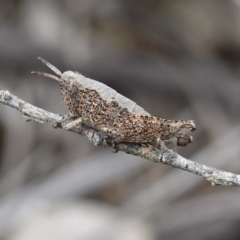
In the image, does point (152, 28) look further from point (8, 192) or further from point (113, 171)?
point (8, 192)

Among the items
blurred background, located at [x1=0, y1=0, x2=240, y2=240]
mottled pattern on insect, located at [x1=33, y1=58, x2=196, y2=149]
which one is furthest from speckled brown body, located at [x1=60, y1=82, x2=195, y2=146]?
blurred background, located at [x1=0, y1=0, x2=240, y2=240]

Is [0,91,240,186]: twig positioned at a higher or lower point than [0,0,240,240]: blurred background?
lower

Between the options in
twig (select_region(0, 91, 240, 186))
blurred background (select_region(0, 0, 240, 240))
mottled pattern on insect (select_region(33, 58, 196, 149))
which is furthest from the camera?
blurred background (select_region(0, 0, 240, 240))

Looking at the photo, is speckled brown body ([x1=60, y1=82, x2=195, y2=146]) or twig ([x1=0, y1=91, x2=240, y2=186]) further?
speckled brown body ([x1=60, y1=82, x2=195, y2=146])

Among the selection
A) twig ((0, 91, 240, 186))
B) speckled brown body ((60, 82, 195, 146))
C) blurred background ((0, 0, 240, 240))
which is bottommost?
twig ((0, 91, 240, 186))

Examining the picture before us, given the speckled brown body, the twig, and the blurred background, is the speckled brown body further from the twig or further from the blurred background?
the blurred background

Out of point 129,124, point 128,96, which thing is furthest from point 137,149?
point 128,96

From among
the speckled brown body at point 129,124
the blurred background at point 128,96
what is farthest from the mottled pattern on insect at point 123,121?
the blurred background at point 128,96

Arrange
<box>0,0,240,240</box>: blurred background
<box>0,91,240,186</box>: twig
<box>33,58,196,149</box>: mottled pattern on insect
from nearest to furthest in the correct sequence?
<box>0,91,240,186</box>: twig
<box>33,58,196,149</box>: mottled pattern on insect
<box>0,0,240,240</box>: blurred background
